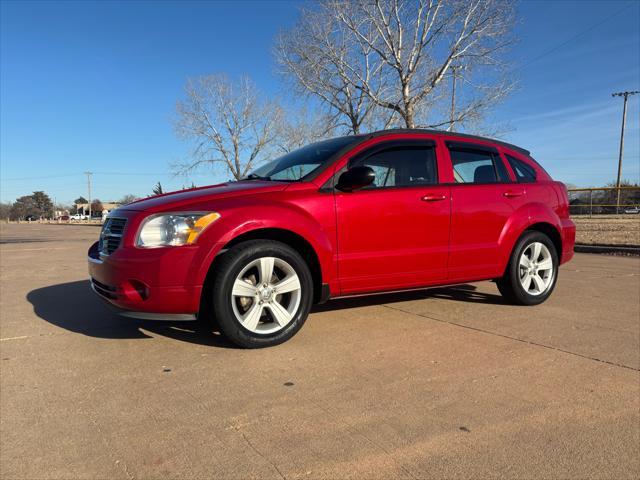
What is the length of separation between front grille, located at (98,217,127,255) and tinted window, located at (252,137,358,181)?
56.2 inches

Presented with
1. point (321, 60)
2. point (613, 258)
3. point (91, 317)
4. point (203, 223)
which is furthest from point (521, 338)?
point (321, 60)

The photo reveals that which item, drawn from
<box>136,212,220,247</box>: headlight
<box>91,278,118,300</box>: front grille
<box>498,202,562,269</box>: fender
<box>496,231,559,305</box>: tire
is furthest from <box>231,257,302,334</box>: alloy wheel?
<box>496,231,559,305</box>: tire

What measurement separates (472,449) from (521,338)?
193cm

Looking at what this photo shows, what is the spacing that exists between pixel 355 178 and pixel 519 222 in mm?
2124

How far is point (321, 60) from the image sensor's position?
72.1 ft

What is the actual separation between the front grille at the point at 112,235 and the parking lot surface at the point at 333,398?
78cm

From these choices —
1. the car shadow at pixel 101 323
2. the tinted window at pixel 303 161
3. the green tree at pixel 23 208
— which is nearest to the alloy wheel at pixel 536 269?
the tinted window at pixel 303 161

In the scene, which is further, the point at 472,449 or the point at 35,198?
the point at 35,198

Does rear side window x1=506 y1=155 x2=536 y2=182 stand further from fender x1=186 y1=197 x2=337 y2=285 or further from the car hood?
the car hood

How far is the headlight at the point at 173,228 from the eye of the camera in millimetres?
3260

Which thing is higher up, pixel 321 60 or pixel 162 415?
pixel 321 60

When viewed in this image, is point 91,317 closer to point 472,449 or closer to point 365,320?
point 365,320

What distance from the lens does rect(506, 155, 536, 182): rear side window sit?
498 centimetres

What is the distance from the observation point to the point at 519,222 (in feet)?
15.5
